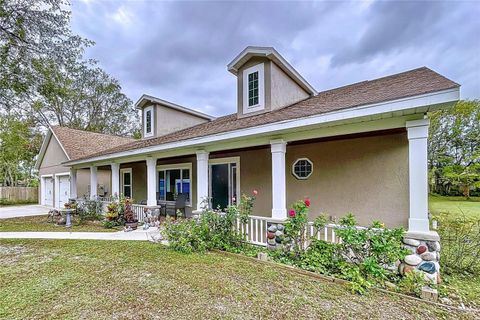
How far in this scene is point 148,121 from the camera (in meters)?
12.1

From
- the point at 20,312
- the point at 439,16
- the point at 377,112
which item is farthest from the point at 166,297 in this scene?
the point at 439,16

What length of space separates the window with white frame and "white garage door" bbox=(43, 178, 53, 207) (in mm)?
11371

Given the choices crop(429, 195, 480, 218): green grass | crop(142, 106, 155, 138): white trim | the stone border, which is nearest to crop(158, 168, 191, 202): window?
crop(142, 106, 155, 138): white trim

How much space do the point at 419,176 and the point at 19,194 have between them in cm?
2699

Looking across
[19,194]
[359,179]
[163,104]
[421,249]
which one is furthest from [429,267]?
[19,194]

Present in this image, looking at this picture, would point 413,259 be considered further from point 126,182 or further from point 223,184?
point 126,182

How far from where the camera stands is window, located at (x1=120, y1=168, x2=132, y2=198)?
13.6 metres

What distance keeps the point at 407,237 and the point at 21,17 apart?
13208 millimetres

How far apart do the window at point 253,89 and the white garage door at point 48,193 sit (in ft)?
56.0

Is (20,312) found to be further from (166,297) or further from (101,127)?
(101,127)

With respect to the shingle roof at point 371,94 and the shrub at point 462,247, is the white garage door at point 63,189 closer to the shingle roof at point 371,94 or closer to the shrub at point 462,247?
the shingle roof at point 371,94

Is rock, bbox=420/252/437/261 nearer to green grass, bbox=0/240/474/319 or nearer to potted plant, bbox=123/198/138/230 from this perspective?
green grass, bbox=0/240/474/319

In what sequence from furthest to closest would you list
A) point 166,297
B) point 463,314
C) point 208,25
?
point 208,25
point 166,297
point 463,314

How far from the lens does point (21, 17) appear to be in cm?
912
